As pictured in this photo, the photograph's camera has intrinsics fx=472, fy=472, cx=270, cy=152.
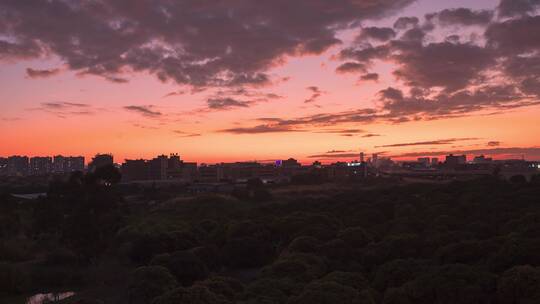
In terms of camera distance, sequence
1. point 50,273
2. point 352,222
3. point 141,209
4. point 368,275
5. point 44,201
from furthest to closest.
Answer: point 141,209 < point 44,201 < point 352,222 < point 50,273 < point 368,275

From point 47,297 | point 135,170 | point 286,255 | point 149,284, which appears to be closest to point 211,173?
point 135,170

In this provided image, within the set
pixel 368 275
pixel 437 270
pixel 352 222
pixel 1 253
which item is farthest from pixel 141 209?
pixel 437 270

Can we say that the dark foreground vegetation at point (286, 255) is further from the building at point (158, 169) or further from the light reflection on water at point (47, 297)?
the building at point (158, 169)

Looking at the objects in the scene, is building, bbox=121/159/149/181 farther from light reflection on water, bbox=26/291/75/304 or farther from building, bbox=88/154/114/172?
light reflection on water, bbox=26/291/75/304

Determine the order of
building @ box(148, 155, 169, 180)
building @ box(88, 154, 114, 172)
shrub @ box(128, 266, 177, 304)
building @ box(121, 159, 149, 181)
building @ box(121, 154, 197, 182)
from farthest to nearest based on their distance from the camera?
building @ box(121, 159, 149, 181) → building @ box(121, 154, 197, 182) → building @ box(148, 155, 169, 180) → building @ box(88, 154, 114, 172) → shrub @ box(128, 266, 177, 304)

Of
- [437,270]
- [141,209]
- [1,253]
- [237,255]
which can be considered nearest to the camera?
[437,270]

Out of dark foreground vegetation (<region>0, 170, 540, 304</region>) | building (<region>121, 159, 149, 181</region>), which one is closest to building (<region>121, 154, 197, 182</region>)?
building (<region>121, 159, 149, 181</region>)

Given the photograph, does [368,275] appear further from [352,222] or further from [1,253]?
[1,253]

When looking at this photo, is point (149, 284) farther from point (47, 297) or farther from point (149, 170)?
point (149, 170)

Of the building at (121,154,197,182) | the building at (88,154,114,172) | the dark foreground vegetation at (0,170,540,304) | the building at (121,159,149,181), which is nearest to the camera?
the dark foreground vegetation at (0,170,540,304)
